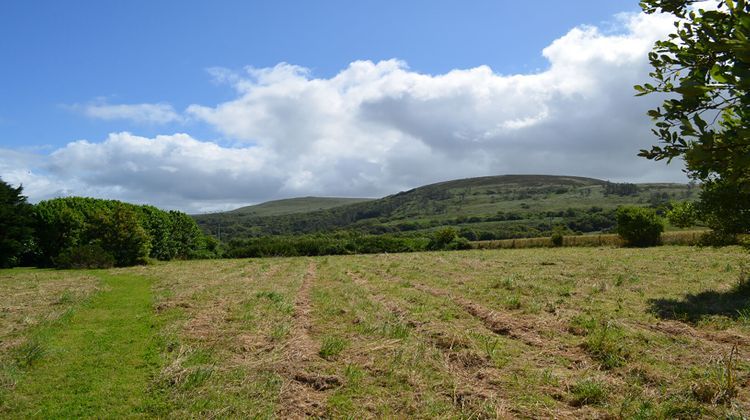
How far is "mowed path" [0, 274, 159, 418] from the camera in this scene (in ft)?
23.0

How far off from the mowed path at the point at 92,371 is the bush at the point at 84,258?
26.7 m

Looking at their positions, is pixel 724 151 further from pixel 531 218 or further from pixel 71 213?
pixel 531 218

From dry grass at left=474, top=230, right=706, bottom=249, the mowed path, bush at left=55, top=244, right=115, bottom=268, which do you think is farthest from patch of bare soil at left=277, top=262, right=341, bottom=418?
dry grass at left=474, top=230, right=706, bottom=249

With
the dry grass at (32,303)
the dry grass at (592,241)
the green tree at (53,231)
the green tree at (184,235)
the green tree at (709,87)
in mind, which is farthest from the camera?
the green tree at (184,235)

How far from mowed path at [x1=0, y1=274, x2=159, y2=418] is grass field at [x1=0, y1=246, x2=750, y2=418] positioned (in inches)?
1.6

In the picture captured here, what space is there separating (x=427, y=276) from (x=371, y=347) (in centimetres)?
1512

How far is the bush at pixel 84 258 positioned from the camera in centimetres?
3703

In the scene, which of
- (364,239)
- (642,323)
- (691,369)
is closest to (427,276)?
(642,323)

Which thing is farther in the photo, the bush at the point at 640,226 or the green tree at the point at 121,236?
the bush at the point at 640,226

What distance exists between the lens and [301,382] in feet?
26.3

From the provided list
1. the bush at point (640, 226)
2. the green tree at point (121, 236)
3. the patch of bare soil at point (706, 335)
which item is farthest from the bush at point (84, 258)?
the bush at point (640, 226)

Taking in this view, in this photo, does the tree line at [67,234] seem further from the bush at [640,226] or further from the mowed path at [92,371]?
the bush at [640,226]

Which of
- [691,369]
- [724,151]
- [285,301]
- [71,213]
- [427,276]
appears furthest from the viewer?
[71,213]

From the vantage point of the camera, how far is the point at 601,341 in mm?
9484
